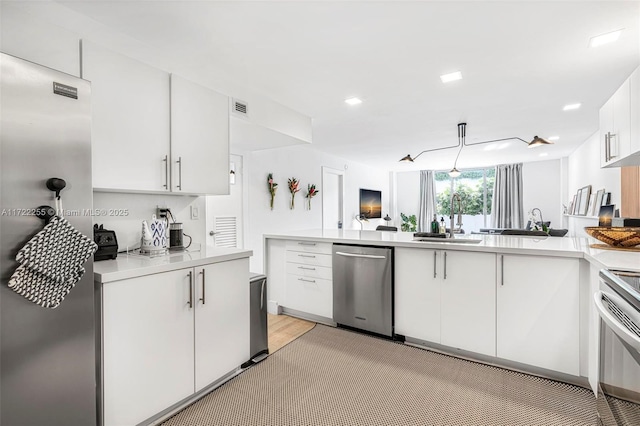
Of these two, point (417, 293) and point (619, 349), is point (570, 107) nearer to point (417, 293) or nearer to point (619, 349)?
point (417, 293)

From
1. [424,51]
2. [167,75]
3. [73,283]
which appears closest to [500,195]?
A: [424,51]

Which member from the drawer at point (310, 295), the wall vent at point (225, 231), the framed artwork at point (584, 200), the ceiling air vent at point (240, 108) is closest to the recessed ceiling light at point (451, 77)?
the ceiling air vent at point (240, 108)

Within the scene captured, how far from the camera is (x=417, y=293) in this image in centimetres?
260

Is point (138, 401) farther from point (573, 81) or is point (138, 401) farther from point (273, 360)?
point (573, 81)

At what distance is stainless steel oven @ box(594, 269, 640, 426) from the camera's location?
1050mm

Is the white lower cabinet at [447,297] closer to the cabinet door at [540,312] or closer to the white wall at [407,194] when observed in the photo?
the cabinet door at [540,312]

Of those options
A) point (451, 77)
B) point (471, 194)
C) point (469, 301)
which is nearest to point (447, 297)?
point (469, 301)

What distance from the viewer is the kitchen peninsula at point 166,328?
1.49 metres

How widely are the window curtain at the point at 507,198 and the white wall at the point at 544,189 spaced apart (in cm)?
14

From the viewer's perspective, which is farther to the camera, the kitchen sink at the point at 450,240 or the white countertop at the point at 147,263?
the kitchen sink at the point at 450,240

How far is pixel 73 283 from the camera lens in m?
1.33

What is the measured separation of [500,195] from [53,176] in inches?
371

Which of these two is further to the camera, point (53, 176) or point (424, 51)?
point (424, 51)

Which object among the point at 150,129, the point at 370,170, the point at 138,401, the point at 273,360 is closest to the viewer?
the point at 138,401
